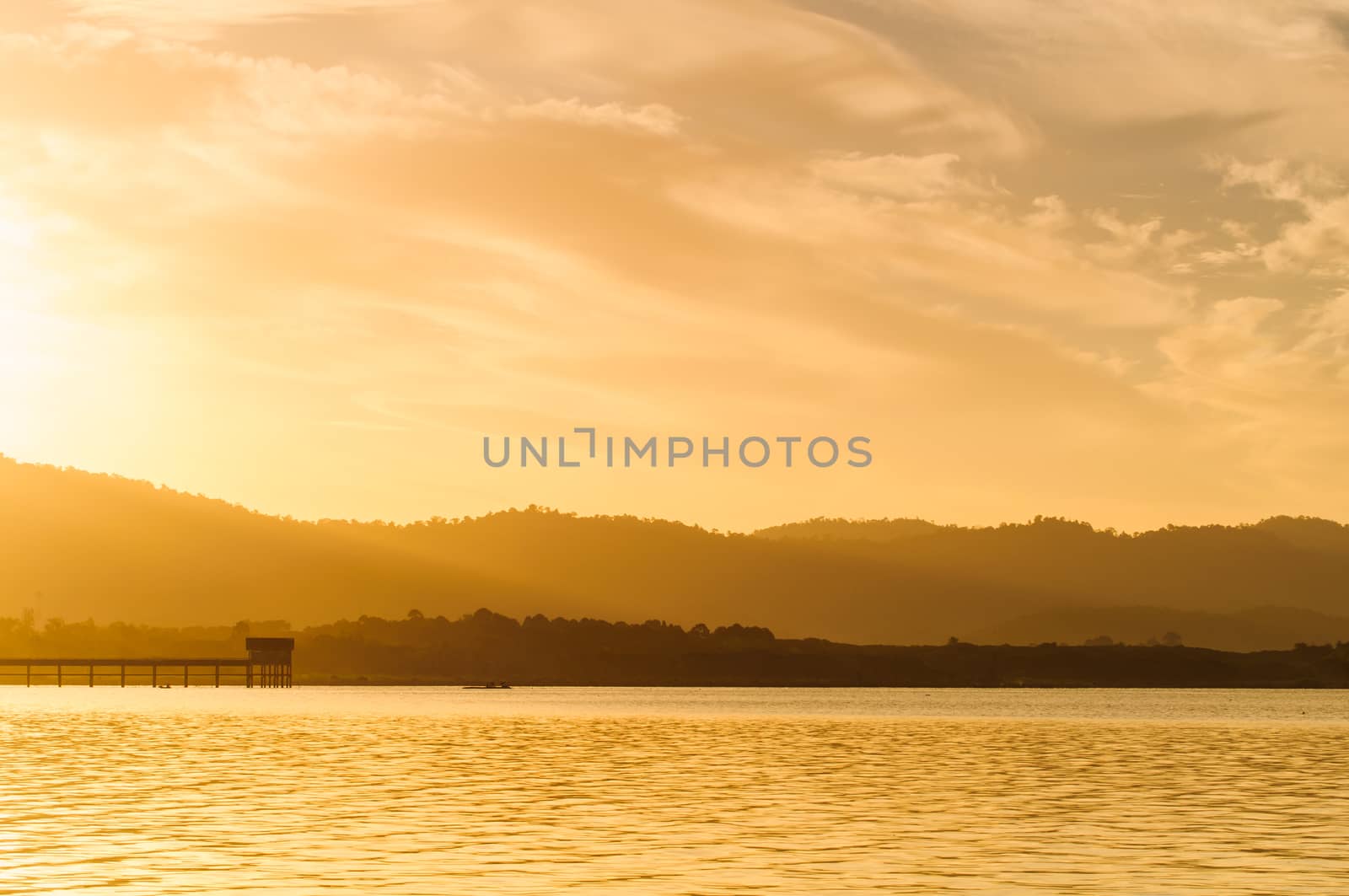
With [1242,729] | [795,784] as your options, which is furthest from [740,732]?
[795,784]

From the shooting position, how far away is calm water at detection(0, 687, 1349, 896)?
38688mm

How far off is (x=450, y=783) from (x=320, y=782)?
17.8 feet

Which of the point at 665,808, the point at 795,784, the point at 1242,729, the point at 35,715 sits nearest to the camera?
the point at 665,808

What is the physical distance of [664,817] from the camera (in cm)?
5341

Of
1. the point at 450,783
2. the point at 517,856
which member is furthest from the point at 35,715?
the point at 517,856

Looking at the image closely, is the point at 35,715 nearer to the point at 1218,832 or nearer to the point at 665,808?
the point at 665,808

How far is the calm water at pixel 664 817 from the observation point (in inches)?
1523

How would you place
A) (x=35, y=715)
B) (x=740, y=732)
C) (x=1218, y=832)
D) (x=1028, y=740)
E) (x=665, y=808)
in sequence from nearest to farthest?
1. (x=1218, y=832)
2. (x=665, y=808)
3. (x=1028, y=740)
4. (x=740, y=732)
5. (x=35, y=715)

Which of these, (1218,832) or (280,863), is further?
(1218,832)

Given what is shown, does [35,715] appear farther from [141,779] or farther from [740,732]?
[141,779]

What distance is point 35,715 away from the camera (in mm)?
166125

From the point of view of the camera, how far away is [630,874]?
128 feet

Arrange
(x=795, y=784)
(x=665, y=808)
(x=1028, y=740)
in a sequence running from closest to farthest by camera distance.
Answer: (x=665, y=808), (x=795, y=784), (x=1028, y=740)

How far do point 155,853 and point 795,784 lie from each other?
31.8 m
